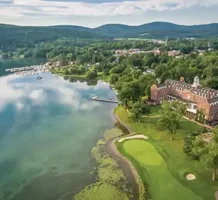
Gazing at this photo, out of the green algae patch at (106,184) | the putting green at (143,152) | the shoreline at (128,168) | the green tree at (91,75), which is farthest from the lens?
the green tree at (91,75)

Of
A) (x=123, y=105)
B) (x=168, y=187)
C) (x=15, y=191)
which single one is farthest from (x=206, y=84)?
(x=15, y=191)

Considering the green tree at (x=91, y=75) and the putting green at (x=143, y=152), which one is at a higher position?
the putting green at (x=143, y=152)

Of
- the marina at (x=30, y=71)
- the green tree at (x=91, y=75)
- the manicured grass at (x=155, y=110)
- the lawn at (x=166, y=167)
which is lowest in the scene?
the marina at (x=30, y=71)

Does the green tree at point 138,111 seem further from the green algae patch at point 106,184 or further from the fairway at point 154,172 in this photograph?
the green algae patch at point 106,184

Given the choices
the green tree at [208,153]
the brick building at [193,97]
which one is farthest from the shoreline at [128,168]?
the brick building at [193,97]

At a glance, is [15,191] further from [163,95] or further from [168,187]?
[163,95]

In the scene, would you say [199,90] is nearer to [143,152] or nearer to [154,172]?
[143,152]
